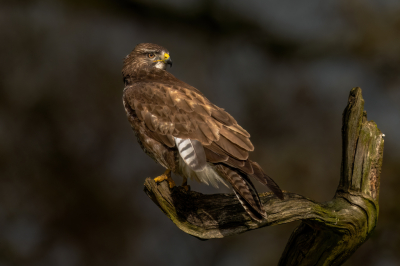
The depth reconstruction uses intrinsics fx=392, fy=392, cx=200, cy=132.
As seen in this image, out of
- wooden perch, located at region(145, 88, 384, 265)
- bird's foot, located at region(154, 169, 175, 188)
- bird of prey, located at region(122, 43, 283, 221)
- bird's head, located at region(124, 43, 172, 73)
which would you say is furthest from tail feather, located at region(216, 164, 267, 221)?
bird's head, located at region(124, 43, 172, 73)

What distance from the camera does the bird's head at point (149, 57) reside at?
3244mm

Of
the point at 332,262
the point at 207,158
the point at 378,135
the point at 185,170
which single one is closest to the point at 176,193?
the point at 185,170

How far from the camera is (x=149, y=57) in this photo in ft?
10.7

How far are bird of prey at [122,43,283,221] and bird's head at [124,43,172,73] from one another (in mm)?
162

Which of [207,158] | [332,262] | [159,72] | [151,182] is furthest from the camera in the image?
[159,72]

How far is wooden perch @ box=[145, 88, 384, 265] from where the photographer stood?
103 inches

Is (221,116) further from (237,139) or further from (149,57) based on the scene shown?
(149,57)

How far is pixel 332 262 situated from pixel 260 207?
1004 mm

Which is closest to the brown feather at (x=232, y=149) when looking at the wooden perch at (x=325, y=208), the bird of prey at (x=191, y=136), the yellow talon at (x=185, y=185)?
the bird of prey at (x=191, y=136)

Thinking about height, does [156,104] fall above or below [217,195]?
above

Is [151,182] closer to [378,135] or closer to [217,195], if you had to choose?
[217,195]

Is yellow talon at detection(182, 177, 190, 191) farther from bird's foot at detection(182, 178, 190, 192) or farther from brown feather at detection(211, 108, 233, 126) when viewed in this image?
brown feather at detection(211, 108, 233, 126)

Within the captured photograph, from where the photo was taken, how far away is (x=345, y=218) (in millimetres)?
2637

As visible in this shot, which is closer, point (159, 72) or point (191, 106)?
point (191, 106)
